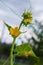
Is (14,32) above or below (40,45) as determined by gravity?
below

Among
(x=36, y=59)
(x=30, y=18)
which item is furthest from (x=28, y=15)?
(x=36, y=59)

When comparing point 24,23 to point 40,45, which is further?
point 40,45

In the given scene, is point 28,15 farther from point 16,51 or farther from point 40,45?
point 40,45

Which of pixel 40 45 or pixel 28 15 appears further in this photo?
pixel 40 45

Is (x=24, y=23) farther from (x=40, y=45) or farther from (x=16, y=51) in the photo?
(x=40, y=45)

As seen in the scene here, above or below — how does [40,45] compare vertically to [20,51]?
above

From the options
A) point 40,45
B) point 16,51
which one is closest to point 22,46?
point 16,51

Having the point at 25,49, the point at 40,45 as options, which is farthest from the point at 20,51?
the point at 40,45

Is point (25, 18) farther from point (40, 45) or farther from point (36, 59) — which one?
point (40, 45)
